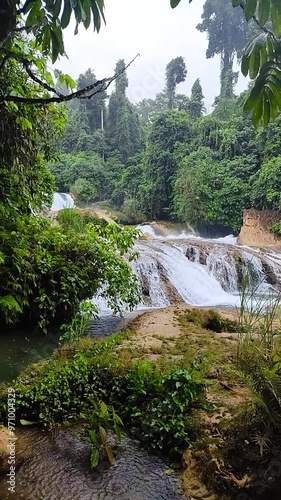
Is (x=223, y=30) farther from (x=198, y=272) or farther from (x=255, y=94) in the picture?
(x=255, y=94)

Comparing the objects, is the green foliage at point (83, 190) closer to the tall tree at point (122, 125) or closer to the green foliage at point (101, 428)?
the tall tree at point (122, 125)

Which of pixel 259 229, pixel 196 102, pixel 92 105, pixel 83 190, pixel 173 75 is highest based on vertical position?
pixel 173 75

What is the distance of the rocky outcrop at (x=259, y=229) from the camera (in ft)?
49.2

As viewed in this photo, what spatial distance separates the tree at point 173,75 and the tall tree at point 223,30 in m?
2.53

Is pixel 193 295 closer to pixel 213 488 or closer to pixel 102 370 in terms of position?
pixel 102 370

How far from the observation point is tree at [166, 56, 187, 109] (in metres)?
31.0

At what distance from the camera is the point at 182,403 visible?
2771 millimetres

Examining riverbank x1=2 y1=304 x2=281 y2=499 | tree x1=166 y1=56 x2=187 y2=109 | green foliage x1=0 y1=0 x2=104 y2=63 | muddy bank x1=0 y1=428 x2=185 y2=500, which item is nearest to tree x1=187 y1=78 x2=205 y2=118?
tree x1=166 y1=56 x2=187 y2=109

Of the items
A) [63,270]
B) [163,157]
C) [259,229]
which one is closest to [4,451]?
[63,270]

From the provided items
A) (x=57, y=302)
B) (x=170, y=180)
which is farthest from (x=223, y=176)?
(x=57, y=302)

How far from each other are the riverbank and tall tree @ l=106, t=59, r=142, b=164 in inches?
958

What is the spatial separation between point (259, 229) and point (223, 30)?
23.0m

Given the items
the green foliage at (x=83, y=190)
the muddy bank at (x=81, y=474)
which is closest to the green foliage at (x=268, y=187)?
the green foliage at (x=83, y=190)

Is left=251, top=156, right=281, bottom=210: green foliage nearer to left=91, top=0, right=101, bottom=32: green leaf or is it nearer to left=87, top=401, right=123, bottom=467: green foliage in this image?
left=87, top=401, right=123, bottom=467: green foliage
